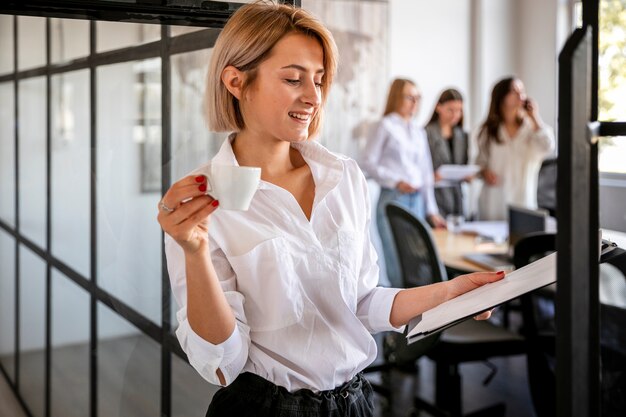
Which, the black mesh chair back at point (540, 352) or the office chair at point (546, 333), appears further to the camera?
the black mesh chair back at point (540, 352)

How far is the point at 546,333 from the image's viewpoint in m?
2.66

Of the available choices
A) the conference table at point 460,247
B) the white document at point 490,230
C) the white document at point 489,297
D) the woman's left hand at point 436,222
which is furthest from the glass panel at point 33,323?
the woman's left hand at point 436,222

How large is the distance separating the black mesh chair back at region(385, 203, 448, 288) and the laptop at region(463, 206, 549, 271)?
10.0 inches

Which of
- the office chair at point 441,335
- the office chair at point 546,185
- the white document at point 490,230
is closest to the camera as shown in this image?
the office chair at point 441,335

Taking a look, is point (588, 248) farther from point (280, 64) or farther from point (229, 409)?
point (229, 409)

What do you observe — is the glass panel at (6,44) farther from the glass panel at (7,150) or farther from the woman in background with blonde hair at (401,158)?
the woman in background with blonde hair at (401,158)

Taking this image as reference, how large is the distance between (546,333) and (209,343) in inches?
72.0

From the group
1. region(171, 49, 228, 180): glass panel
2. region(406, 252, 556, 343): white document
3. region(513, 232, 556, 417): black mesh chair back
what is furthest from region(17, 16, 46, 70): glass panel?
region(513, 232, 556, 417): black mesh chair back

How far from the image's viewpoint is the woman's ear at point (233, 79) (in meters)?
1.22

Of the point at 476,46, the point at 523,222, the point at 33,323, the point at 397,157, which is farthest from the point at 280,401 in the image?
the point at 476,46

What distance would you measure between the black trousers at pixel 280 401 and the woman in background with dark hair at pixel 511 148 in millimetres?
3599

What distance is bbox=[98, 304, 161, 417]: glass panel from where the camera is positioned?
57.1 inches

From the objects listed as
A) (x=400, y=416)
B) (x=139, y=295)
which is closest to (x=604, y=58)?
(x=139, y=295)

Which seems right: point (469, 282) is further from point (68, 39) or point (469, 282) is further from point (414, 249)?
point (414, 249)
